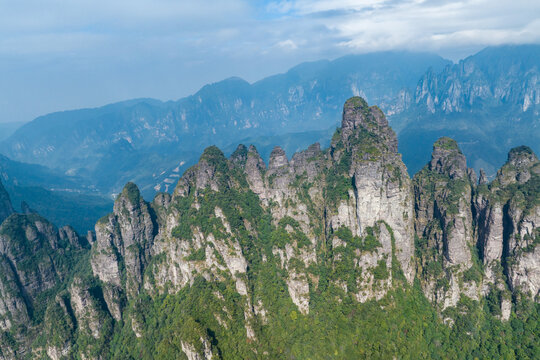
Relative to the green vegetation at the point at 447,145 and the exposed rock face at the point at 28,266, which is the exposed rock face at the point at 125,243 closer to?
the exposed rock face at the point at 28,266

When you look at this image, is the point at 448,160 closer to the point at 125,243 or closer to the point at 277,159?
the point at 277,159

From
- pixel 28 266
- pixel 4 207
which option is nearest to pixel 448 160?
pixel 28 266

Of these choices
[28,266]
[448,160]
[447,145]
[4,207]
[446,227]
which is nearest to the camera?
[446,227]

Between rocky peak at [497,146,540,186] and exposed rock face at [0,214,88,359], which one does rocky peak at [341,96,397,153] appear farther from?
exposed rock face at [0,214,88,359]

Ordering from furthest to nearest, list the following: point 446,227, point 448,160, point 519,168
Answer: point 448,160, point 519,168, point 446,227

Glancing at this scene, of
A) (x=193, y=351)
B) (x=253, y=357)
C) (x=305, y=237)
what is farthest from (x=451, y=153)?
(x=193, y=351)

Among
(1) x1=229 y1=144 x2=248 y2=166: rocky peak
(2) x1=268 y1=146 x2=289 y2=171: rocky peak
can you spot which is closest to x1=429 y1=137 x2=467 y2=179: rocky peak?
(2) x1=268 y1=146 x2=289 y2=171: rocky peak
